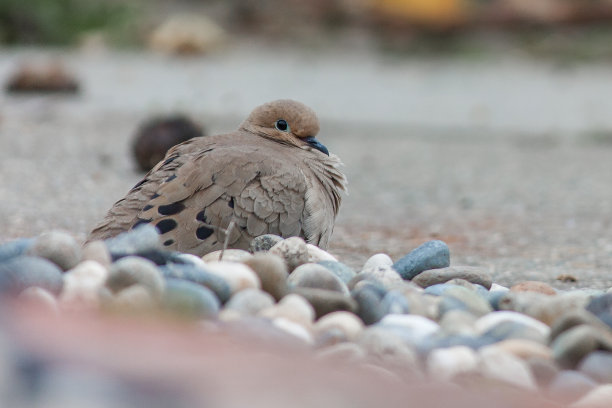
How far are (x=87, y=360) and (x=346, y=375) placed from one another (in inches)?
22.1

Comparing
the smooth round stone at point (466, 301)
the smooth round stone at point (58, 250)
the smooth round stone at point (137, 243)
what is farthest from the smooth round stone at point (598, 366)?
the smooth round stone at point (58, 250)

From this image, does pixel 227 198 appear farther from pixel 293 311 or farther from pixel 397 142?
pixel 397 142

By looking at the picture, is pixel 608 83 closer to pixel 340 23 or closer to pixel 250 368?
pixel 340 23

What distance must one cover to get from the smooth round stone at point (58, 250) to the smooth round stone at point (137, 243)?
16 centimetres

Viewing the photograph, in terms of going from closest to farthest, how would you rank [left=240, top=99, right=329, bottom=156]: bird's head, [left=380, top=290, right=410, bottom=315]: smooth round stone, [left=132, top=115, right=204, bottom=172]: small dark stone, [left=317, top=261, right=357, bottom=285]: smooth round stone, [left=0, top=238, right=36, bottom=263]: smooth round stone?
[left=380, top=290, right=410, bottom=315]: smooth round stone → [left=0, top=238, right=36, bottom=263]: smooth round stone → [left=317, top=261, right=357, bottom=285]: smooth round stone → [left=240, top=99, right=329, bottom=156]: bird's head → [left=132, top=115, right=204, bottom=172]: small dark stone

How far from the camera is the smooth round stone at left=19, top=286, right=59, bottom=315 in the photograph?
8.02 feet

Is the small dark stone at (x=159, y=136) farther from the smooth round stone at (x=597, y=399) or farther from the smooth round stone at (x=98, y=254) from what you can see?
the smooth round stone at (x=597, y=399)

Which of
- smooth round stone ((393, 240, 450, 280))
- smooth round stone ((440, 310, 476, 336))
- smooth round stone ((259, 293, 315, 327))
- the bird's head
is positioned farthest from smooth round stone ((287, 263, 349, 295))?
the bird's head

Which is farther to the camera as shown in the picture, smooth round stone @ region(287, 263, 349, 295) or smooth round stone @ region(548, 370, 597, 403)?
smooth round stone @ region(287, 263, 349, 295)

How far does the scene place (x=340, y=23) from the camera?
14.5 metres

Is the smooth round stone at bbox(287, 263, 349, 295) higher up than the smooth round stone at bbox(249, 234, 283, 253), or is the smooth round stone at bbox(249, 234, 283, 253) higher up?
the smooth round stone at bbox(249, 234, 283, 253)

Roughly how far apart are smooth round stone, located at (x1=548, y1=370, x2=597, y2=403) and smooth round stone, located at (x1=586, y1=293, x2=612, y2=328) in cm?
48

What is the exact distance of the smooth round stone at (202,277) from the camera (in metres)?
2.83

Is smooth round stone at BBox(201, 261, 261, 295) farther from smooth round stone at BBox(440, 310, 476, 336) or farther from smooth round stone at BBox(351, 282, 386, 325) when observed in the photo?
smooth round stone at BBox(440, 310, 476, 336)
